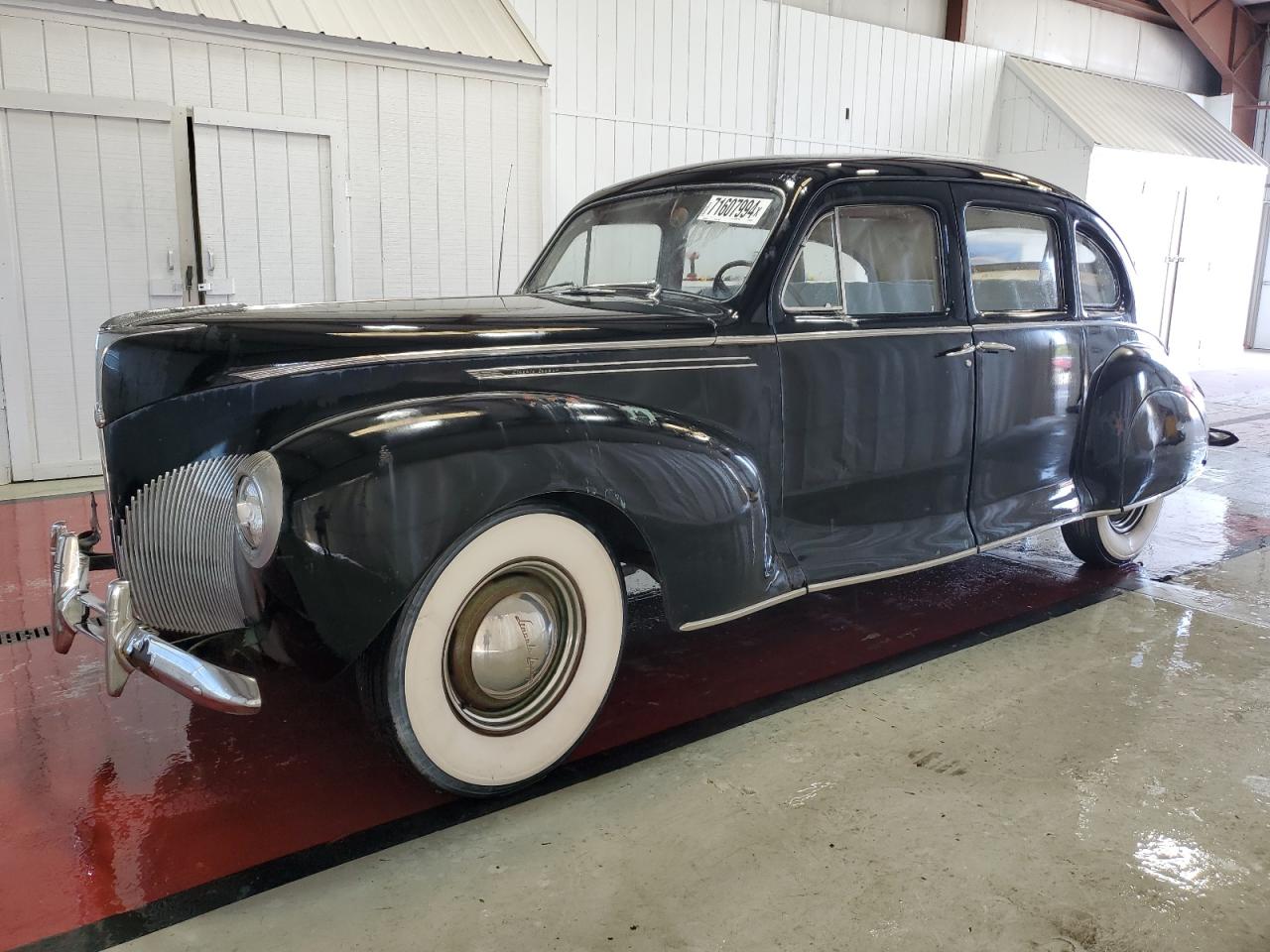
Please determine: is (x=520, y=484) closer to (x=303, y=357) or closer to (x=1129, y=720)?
(x=303, y=357)

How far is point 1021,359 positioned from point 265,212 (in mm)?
4791

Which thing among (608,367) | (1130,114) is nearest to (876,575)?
(608,367)

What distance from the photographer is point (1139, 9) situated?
12.7m

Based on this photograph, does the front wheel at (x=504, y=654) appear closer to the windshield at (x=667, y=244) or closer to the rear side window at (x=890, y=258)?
the windshield at (x=667, y=244)

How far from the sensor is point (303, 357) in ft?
6.84

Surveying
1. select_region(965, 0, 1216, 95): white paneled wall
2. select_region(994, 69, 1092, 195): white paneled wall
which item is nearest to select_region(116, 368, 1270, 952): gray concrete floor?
select_region(994, 69, 1092, 195): white paneled wall

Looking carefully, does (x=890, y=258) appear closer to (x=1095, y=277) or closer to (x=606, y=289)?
(x=606, y=289)

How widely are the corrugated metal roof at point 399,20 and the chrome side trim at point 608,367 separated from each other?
4651 mm

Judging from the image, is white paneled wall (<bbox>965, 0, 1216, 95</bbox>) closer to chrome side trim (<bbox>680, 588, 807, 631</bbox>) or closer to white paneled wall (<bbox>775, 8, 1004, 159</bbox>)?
white paneled wall (<bbox>775, 8, 1004, 159</bbox>)

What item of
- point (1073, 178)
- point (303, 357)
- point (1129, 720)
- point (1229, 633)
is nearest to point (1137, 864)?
point (1129, 720)

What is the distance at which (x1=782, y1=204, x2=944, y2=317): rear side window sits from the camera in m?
2.80

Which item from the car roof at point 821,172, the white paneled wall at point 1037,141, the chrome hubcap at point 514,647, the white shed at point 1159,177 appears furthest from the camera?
the white shed at point 1159,177

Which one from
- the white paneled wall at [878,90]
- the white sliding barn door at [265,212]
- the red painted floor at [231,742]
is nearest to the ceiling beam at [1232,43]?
the white paneled wall at [878,90]

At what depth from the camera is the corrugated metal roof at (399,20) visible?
564 centimetres
